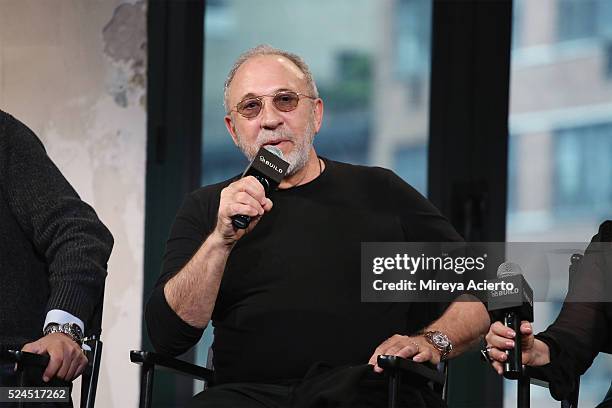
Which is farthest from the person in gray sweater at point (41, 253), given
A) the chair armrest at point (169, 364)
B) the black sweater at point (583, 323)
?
the black sweater at point (583, 323)

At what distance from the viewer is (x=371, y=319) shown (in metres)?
2.82

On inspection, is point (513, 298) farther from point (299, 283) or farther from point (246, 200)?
point (299, 283)

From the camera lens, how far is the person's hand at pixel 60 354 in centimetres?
251

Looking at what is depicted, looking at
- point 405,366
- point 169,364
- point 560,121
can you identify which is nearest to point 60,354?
point 169,364

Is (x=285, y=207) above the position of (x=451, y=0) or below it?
below

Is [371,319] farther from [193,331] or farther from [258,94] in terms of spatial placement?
[258,94]

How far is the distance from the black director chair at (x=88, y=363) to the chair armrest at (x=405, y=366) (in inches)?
27.6

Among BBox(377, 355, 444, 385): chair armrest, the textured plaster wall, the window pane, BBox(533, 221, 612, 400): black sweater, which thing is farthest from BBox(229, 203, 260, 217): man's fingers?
the window pane

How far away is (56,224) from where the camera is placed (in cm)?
272

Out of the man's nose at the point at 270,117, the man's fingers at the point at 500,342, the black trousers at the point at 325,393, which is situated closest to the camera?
the man's fingers at the point at 500,342

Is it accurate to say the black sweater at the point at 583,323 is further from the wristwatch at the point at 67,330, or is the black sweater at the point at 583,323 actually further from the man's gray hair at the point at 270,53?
the wristwatch at the point at 67,330

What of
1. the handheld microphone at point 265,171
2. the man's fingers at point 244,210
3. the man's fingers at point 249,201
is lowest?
the man's fingers at point 244,210

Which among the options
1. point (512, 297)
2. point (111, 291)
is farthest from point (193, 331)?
point (111, 291)

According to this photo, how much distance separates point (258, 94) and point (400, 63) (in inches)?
48.4
